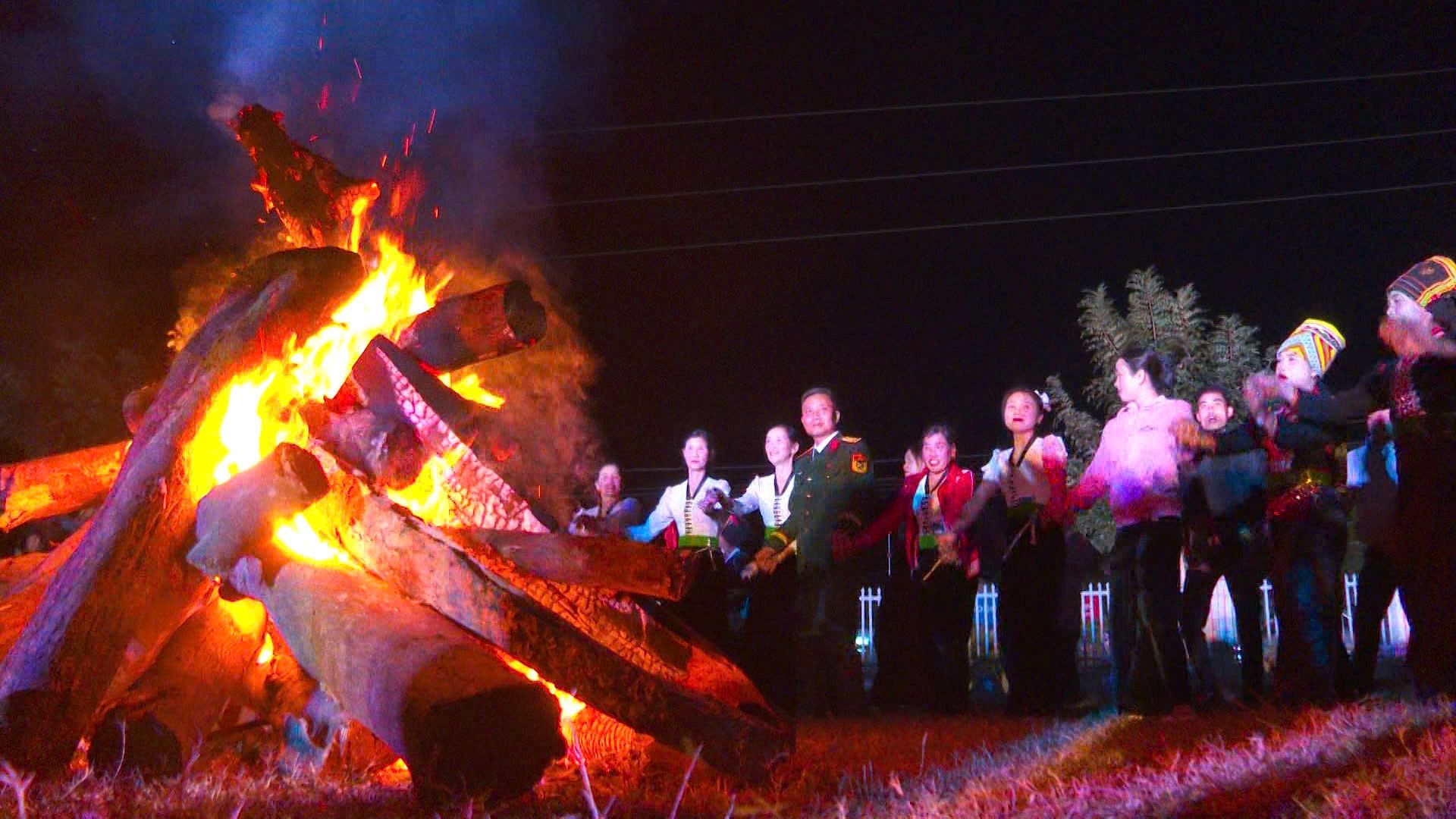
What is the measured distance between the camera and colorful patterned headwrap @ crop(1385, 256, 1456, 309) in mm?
5117

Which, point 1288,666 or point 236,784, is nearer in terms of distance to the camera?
point 236,784

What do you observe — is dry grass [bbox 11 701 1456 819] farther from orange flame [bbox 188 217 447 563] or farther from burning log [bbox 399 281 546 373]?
burning log [bbox 399 281 546 373]

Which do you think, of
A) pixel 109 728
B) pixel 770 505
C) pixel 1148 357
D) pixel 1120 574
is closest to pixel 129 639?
pixel 109 728

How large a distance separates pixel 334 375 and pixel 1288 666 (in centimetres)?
515

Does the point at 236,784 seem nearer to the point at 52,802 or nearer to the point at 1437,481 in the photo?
the point at 52,802

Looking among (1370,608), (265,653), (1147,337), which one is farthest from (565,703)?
(1147,337)

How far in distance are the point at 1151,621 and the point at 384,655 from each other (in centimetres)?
363

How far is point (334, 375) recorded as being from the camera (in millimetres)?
5844

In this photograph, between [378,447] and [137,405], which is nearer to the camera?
[378,447]

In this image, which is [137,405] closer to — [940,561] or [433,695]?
[433,695]

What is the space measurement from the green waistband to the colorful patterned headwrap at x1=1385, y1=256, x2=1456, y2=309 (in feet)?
13.9

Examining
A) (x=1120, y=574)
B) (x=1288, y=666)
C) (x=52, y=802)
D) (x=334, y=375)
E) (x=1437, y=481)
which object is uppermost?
(x=334, y=375)

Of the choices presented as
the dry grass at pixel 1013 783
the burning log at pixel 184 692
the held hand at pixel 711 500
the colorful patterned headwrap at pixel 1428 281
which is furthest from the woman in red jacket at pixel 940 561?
the burning log at pixel 184 692

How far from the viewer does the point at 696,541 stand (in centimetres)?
759
